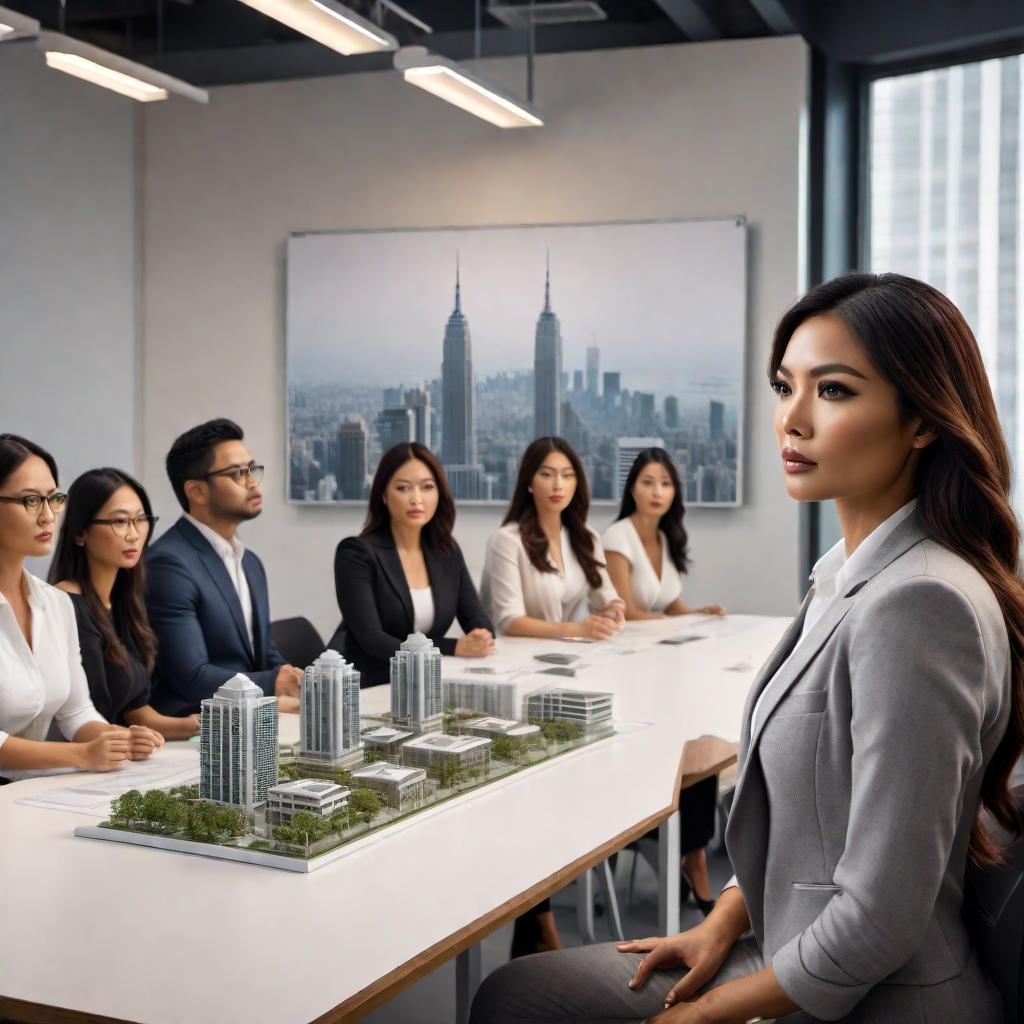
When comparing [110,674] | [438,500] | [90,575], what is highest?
[438,500]

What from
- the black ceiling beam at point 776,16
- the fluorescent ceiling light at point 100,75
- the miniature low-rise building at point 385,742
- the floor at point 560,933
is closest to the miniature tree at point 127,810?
the miniature low-rise building at point 385,742

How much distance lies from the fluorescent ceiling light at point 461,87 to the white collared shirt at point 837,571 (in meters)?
3.50

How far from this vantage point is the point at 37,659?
266cm

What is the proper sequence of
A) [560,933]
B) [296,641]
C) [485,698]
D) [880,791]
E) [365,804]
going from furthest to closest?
[296,641], [560,933], [485,698], [365,804], [880,791]

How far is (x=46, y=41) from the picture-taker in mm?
4441

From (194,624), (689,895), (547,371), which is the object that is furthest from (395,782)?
(547,371)

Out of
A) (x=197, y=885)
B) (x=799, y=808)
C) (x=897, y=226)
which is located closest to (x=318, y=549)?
(x=897, y=226)

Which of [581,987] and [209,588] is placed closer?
[581,987]

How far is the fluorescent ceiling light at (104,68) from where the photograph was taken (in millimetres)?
4473

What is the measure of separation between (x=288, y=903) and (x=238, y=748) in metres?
0.41

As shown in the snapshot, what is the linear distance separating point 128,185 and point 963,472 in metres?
6.21

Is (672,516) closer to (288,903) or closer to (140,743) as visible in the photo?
(140,743)

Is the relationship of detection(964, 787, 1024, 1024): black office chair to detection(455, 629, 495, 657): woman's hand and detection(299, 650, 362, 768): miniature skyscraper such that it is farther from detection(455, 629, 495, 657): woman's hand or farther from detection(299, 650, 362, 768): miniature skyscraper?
detection(455, 629, 495, 657): woman's hand

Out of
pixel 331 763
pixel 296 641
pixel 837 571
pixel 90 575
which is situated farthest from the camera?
pixel 296 641
